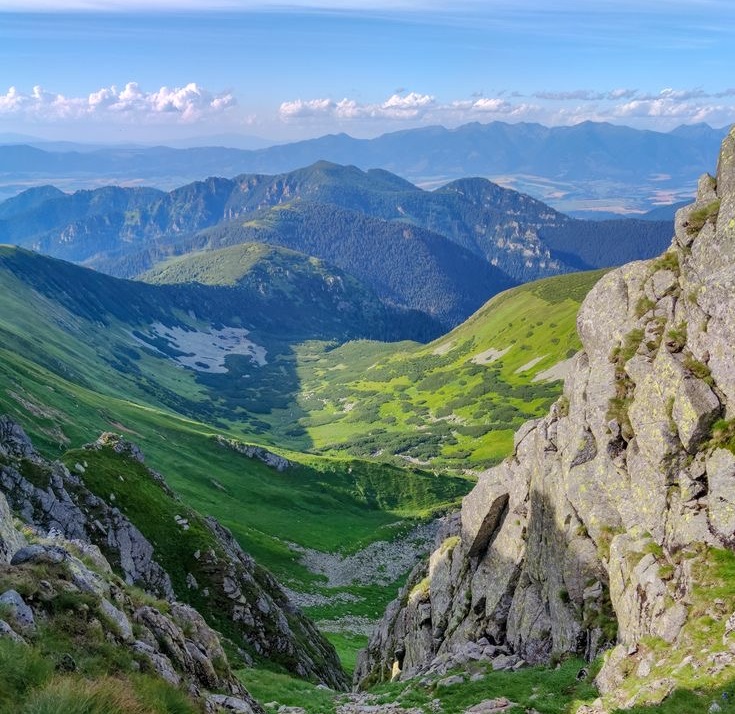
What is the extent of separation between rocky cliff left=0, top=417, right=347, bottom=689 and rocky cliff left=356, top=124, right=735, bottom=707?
1488 centimetres

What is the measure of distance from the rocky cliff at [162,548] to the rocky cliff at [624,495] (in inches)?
586

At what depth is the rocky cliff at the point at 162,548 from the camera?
49.5 metres

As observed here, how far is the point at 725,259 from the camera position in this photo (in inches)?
1222

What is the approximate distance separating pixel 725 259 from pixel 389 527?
112637 mm

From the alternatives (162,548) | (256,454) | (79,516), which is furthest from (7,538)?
(256,454)

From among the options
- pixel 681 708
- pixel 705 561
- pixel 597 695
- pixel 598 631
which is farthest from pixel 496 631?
pixel 681 708

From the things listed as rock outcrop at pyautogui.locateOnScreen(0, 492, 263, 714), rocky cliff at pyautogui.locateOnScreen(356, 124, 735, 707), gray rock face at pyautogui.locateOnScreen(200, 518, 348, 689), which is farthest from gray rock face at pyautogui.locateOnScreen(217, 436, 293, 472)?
rock outcrop at pyautogui.locateOnScreen(0, 492, 263, 714)

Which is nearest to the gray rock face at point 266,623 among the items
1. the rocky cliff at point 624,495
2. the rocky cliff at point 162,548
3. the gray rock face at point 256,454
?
the rocky cliff at point 162,548

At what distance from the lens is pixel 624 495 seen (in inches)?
1233

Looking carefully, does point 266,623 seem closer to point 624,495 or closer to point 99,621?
point 624,495

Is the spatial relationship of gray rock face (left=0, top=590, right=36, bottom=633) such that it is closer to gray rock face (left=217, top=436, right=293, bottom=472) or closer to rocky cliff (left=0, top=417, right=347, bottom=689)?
rocky cliff (left=0, top=417, right=347, bottom=689)

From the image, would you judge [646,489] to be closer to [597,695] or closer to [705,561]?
[705,561]

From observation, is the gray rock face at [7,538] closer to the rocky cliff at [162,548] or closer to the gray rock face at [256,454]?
the rocky cliff at [162,548]

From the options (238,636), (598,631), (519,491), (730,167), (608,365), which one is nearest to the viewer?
(598,631)
